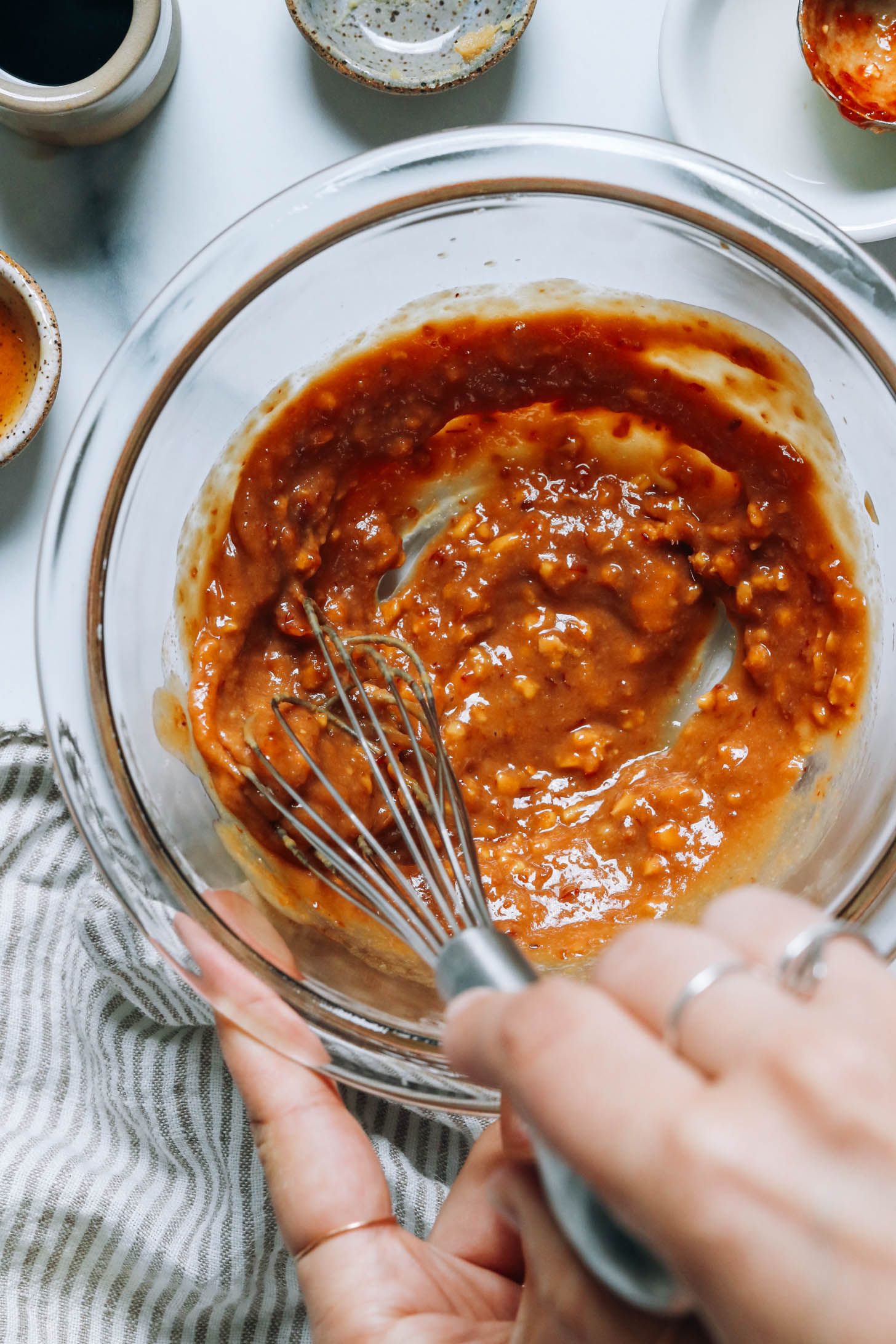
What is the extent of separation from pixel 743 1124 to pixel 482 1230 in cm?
57

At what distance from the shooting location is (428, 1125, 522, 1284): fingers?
923 mm

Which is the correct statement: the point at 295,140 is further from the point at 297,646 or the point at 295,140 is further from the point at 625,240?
the point at 297,646

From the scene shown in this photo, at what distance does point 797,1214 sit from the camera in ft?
1.41

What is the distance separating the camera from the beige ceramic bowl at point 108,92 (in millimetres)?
1031

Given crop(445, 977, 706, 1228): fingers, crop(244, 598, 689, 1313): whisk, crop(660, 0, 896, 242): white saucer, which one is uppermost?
crop(660, 0, 896, 242): white saucer

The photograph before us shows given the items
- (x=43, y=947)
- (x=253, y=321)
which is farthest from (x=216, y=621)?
(x=43, y=947)

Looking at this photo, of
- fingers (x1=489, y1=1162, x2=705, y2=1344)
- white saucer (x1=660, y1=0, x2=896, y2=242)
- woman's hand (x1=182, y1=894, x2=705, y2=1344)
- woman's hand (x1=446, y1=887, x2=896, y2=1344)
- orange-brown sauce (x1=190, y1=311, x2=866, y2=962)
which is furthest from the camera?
white saucer (x1=660, y1=0, x2=896, y2=242)

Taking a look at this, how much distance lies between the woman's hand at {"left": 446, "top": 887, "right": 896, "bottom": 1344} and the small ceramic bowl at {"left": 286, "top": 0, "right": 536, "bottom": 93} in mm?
931

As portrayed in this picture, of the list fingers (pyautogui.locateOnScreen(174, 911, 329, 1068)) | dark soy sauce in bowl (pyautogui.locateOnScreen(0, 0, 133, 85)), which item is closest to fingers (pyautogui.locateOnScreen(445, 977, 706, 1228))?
fingers (pyautogui.locateOnScreen(174, 911, 329, 1068))

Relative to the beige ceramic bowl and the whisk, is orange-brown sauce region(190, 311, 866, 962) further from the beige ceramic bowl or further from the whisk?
the beige ceramic bowl

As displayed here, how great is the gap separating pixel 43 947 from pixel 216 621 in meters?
0.41

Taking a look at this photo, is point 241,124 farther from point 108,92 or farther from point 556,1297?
point 556,1297

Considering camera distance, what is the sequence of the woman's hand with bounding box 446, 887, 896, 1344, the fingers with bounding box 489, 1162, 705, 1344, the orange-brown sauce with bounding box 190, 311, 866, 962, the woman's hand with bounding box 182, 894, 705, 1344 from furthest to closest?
the orange-brown sauce with bounding box 190, 311, 866, 962 → the woman's hand with bounding box 182, 894, 705, 1344 → the fingers with bounding box 489, 1162, 705, 1344 → the woman's hand with bounding box 446, 887, 896, 1344

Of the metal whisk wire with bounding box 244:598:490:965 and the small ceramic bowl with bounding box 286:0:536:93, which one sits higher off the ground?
the small ceramic bowl with bounding box 286:0:536:93
